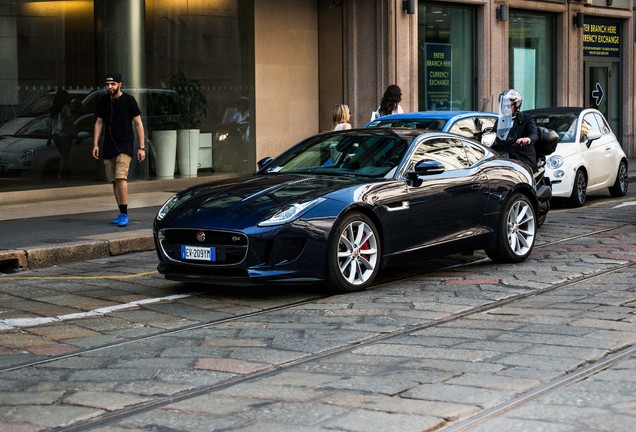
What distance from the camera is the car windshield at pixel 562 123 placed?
56.5ft

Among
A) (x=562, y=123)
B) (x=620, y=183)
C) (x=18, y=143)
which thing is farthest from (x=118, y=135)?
(x=620, y=183)

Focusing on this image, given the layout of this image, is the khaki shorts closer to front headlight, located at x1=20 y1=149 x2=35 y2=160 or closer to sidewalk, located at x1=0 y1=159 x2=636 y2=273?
sidewalk, located at x1=0 y1=159 x2=636 y2=273

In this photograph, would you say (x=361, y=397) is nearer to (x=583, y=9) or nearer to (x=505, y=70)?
(x=505, y=70)

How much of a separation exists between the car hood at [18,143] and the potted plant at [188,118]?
291 cm

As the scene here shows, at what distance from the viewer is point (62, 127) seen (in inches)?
685

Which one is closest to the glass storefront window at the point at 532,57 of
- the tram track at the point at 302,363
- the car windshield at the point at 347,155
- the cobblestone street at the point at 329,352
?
the cobblestone street at the point at 329,352

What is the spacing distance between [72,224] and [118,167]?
88 centimetres

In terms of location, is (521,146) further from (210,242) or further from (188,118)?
(188,118)

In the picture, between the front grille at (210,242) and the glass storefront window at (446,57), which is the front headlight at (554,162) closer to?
the glass storefront window at (446,57)

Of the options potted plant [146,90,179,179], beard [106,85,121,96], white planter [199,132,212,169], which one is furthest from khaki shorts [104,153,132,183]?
white planter [199,132,212,169]

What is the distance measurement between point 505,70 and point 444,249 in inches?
630

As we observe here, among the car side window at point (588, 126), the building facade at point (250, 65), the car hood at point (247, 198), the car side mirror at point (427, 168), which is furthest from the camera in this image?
the car side window at point (588, 126)

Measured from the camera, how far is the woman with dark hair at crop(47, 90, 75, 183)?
1725cm

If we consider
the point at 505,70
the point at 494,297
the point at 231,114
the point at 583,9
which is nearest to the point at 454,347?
the point at 494,297
